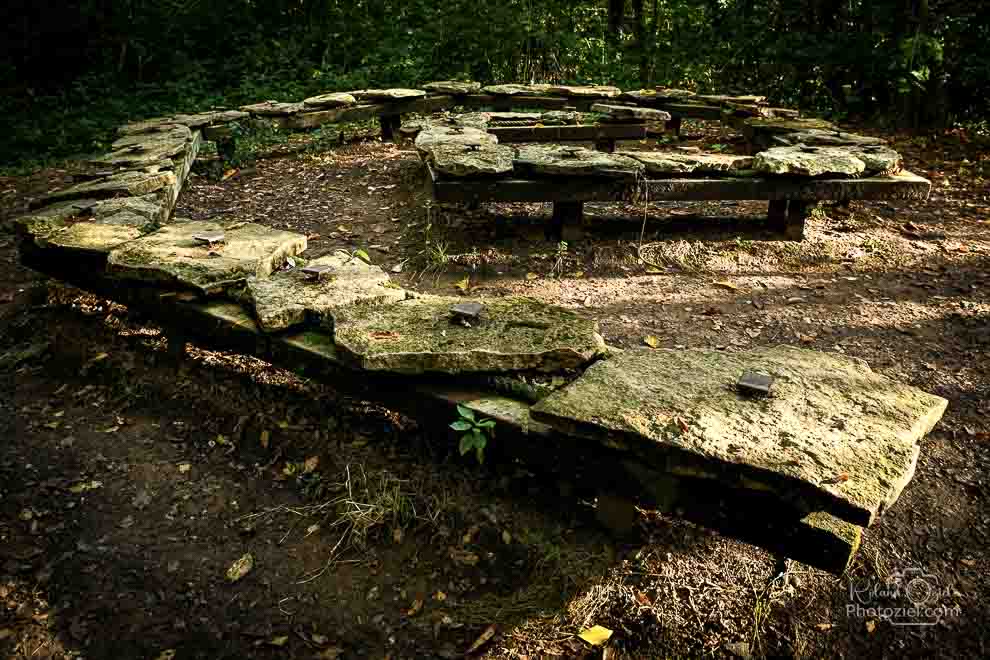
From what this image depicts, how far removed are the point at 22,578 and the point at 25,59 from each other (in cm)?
1081

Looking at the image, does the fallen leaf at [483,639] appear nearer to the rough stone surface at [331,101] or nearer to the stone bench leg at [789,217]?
the stone bench leg at [789,217]

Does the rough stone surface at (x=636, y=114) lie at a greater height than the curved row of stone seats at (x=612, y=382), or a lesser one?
greater

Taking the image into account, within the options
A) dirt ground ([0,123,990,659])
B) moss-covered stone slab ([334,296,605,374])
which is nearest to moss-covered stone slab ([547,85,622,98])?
dirt ground ([0,123,990,659])

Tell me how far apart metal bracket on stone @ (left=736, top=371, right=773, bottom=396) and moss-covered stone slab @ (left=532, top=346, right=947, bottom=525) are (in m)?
0.03

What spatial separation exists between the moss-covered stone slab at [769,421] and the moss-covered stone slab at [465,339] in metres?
0.18

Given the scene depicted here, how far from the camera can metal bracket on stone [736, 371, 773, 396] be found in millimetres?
2268

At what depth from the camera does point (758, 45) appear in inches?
426

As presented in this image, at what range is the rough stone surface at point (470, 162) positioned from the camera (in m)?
4.71

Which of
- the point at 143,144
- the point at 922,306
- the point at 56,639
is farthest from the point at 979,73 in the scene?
the point at 56,639

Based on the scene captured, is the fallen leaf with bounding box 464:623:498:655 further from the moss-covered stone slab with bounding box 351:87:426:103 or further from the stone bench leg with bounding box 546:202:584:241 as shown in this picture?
the moss-covered stone slab with bounding box 351:87:426:103

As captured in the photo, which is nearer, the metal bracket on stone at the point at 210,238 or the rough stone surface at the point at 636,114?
the metal bracket on stone at the point at 210,238

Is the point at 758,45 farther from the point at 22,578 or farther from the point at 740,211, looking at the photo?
the point at 22,578

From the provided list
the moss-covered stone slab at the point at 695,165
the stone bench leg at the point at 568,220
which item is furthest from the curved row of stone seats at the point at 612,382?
the moss-covered stone slab at the point at 695,165

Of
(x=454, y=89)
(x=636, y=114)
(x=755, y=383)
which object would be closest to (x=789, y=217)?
(x=636, y=114)
